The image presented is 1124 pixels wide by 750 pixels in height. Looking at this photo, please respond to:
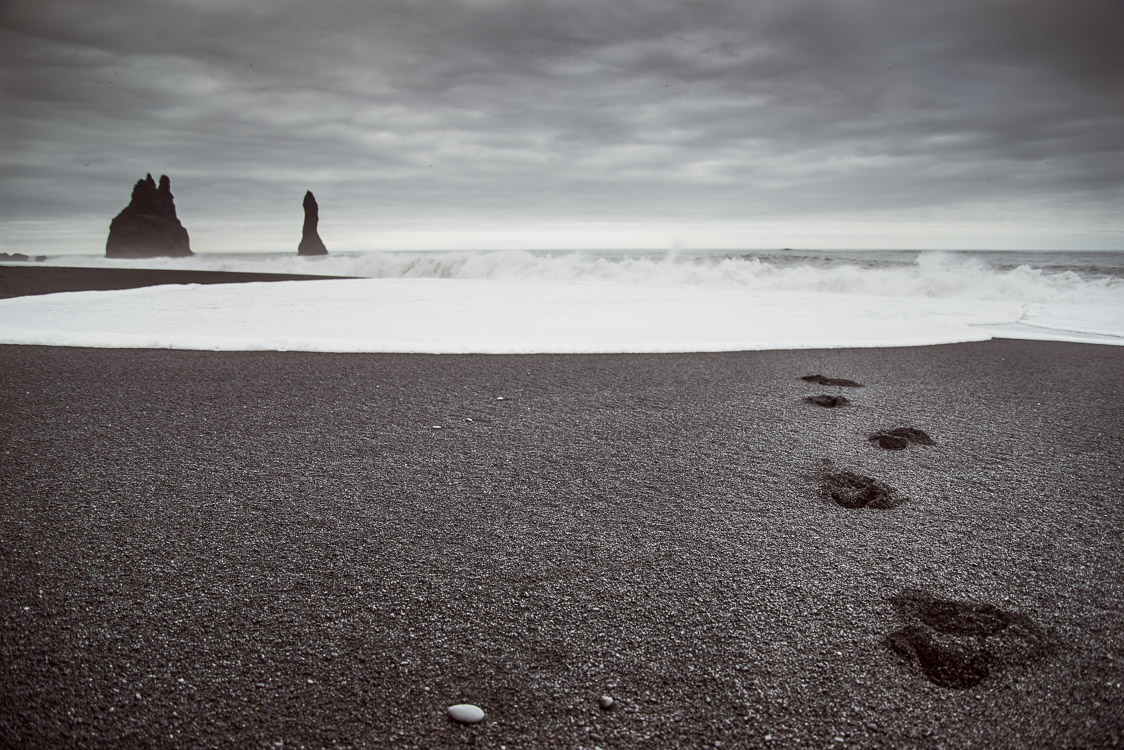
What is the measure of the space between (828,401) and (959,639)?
87.1 inches

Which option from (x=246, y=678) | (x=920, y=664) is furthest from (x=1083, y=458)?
(x=246, y=678)

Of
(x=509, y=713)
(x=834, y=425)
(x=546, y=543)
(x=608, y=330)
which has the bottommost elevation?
(x=509, y=713)

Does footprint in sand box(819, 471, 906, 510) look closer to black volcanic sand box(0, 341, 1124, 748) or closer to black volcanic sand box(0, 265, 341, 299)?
black volcanic sand box(0, 341, 1124, 748)

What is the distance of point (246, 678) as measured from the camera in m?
1.24

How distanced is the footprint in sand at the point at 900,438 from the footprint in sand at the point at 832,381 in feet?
3.21

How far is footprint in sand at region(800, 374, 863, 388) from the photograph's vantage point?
12.8ft

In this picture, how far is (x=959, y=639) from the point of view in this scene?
4.57ft

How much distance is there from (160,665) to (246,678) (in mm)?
200

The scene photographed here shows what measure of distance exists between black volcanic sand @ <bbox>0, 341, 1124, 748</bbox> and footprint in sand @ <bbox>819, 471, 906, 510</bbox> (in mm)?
60

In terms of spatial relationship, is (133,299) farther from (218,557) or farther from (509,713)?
(509,713)

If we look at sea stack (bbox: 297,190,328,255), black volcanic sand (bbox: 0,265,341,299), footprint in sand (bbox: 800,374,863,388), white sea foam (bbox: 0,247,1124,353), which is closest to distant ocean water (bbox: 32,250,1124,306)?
white sea foam (bbox: 0,247,1124,353)

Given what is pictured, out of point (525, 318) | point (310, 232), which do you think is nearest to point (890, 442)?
point (525, 318)

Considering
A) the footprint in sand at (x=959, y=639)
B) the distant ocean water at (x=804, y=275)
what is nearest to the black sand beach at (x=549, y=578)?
the footprint in sand at (x=959, y=639)

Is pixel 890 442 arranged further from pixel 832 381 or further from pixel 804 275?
pixel 804 275
